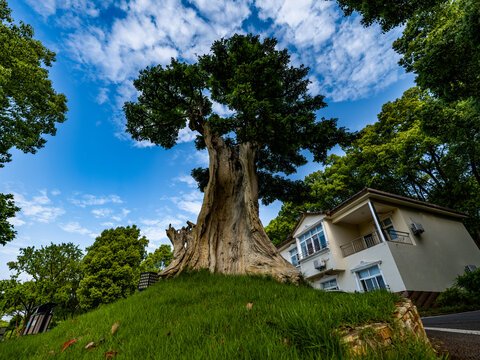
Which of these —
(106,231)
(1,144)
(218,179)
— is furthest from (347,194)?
(1,144)

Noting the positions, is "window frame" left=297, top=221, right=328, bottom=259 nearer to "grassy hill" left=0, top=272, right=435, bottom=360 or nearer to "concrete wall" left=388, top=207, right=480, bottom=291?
"concrete wall" left=388, top=207, right=480, bottom=291

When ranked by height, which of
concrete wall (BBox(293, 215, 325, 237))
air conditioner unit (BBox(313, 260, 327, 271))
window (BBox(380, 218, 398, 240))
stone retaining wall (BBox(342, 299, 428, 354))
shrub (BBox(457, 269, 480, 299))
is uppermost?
concrete wall (BBox(293, 215, 325, 237))

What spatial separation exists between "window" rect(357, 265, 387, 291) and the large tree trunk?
880 centimetres

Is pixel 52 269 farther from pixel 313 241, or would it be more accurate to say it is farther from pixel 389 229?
pixel 389 229

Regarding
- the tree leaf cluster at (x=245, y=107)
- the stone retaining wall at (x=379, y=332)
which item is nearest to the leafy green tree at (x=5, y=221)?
the tree leaf cluster at (x=245, y=107)

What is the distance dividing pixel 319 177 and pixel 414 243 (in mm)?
12546

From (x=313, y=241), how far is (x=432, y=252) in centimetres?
679

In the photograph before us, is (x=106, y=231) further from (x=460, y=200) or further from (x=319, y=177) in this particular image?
(x=460, y=200)

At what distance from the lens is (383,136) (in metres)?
20.3

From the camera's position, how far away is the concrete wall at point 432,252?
1037cm

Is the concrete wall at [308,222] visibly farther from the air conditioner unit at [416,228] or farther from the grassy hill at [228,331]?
the grassy hill at [228,331]

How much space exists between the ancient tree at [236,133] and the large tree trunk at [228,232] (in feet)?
0.10

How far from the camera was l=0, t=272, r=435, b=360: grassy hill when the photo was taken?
5.18 feet

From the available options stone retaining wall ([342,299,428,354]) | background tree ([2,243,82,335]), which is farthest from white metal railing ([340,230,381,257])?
background tree ([2,243,82,335])
